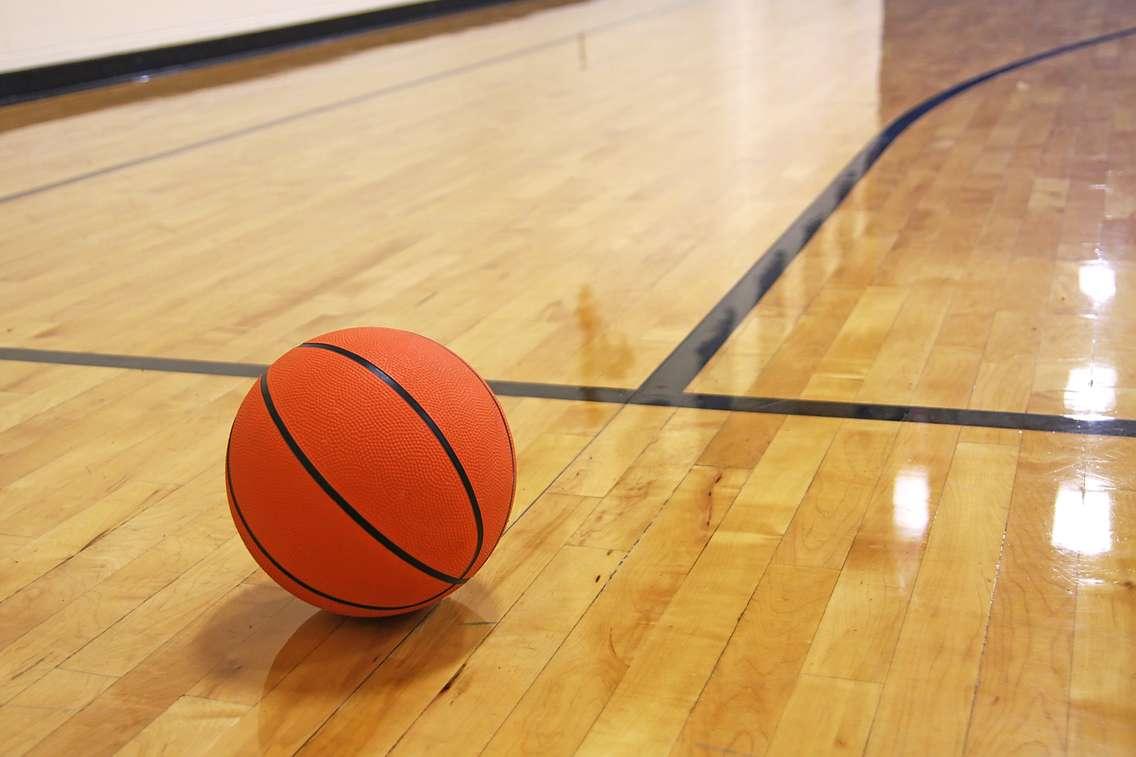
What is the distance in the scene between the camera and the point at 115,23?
833cm

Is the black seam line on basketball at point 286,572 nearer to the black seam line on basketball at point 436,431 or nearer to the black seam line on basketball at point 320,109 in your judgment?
the black seam line on basketball at point 436,431

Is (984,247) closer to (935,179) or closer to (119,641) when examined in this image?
(935,179)

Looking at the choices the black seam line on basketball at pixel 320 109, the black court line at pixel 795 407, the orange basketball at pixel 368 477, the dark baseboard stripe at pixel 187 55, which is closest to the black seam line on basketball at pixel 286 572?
the orange basketball at pixel 368 477

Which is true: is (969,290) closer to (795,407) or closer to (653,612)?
(795,407)

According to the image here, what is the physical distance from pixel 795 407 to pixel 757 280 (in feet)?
3.02

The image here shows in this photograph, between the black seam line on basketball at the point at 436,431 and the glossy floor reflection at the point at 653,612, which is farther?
the black seam line on basketball at the point at 436,431

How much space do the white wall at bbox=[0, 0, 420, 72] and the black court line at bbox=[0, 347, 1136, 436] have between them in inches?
216

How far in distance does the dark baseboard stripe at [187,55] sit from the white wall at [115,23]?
50 mm

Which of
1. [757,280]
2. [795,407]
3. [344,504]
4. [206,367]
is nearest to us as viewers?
[344,504]

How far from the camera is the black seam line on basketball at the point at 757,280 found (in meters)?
2.83

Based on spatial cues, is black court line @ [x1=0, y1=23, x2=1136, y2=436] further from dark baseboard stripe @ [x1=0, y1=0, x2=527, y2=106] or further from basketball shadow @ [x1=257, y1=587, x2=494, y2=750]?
dark baseboard stripe @ [x1=0, y1=0, x2=527, y2=106]

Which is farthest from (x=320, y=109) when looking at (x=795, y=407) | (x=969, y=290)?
(x=795, y=407)

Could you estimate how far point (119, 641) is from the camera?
1918mm

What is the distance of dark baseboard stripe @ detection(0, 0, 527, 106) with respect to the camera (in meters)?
7.82
